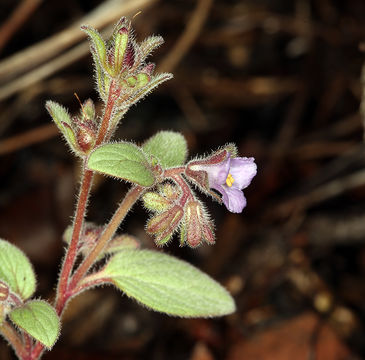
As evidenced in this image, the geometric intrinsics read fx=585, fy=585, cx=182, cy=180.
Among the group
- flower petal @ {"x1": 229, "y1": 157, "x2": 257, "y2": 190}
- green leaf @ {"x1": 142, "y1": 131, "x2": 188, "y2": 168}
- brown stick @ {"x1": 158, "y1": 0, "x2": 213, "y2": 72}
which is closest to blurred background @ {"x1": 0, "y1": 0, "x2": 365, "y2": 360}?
brown stick @ {"x1": 158, "y1": 0, "x2": 213, "y2": 72}

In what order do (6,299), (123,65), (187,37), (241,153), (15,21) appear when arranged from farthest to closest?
1. (187,37)
2. (241,153)
3. (15,21)
4. (6,299)
5. (123,65)

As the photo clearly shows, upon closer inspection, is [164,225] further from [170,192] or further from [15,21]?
[15,21]

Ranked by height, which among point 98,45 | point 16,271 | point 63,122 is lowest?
point 16,271

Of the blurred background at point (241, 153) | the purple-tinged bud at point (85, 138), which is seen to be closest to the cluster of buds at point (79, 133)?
the purple-tinged bud at point (85, 138)

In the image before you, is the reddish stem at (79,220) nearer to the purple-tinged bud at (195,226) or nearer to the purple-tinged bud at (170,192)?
the purple-tinged bud at (170,192)

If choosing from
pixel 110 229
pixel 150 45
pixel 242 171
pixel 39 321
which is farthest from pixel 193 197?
pixel 39 321

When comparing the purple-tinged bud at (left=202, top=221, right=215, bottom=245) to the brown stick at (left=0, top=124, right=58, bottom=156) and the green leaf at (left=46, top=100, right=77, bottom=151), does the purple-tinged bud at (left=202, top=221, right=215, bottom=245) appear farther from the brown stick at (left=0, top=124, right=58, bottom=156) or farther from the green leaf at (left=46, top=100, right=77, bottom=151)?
the brown stick at (left=0, top=124, right=58, bottom=156)

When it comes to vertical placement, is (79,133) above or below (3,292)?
above
